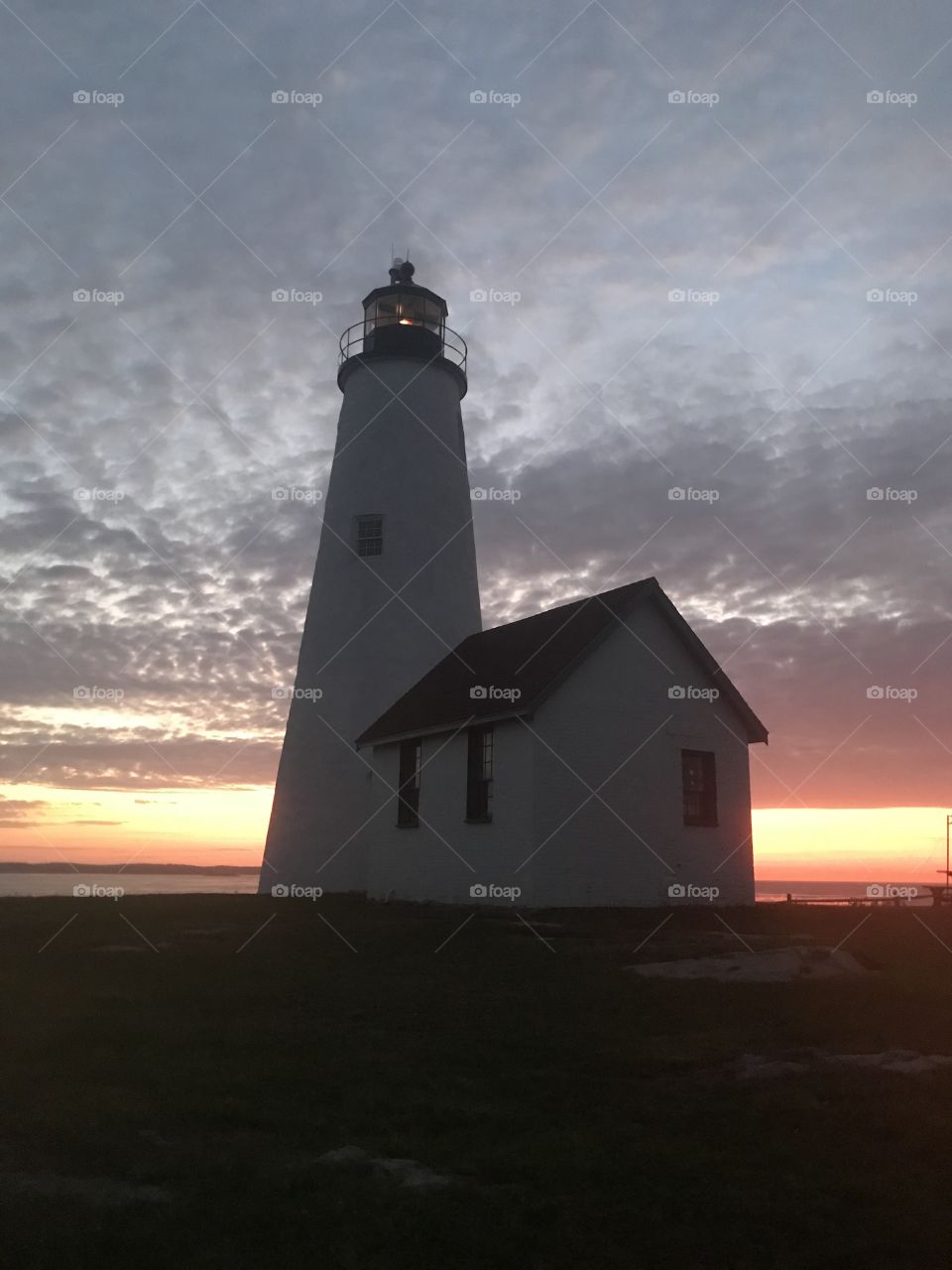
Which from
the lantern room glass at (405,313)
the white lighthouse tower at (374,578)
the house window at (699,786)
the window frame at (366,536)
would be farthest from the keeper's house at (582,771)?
the lantern room glass at (405,313)

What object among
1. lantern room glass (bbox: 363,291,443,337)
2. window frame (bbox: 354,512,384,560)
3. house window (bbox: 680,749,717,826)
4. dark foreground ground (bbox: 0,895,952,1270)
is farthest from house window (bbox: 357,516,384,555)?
dark foreground ground (bbox: 0,895,952,1270)

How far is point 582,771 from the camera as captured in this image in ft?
61.8

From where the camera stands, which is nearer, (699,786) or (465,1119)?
(465,1119)

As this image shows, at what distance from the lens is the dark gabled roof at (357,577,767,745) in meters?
19.0

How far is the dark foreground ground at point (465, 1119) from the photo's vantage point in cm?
460

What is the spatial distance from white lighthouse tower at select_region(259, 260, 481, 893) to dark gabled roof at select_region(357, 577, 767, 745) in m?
1.25

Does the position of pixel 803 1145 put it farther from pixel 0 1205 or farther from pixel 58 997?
pixel 58 997

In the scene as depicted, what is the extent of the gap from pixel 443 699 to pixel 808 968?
37.9 ft

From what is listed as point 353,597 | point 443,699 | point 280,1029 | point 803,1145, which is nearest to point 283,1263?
point 803,1145

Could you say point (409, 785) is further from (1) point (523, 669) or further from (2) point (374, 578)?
(2) point (374, 578)

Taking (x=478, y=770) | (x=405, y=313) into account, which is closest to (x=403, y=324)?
(x=405, y=313)

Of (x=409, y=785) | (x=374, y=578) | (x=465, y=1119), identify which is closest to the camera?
(x=465, y=1119)

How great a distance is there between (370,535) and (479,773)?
332 inches

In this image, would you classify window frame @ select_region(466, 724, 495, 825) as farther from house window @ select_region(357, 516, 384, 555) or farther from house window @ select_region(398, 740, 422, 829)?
house window @ select_region(357, 516, 384, 555)
